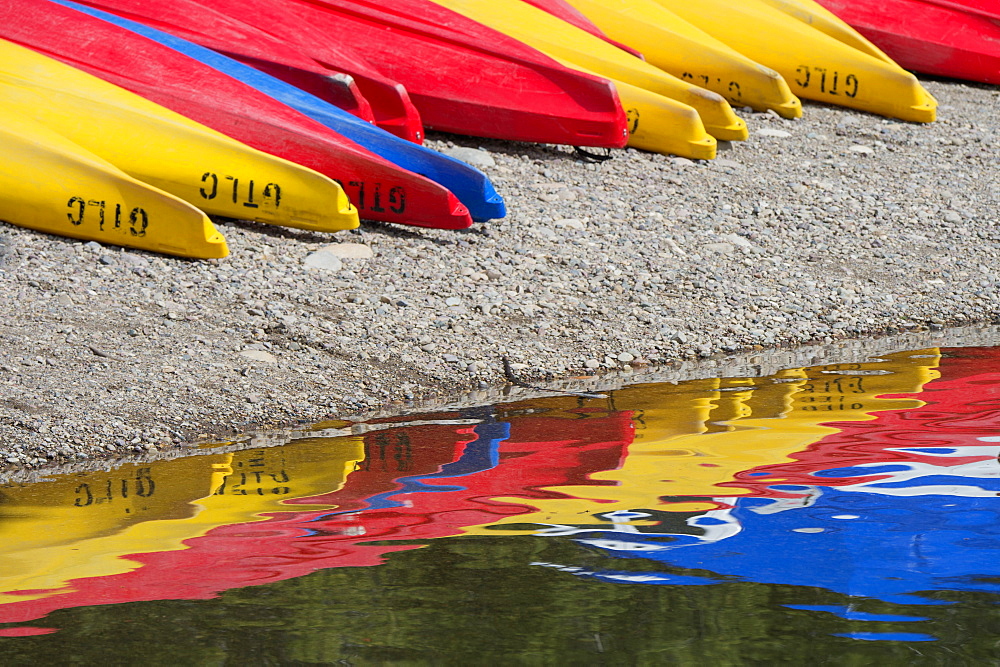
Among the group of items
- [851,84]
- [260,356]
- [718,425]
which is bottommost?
[718,425]

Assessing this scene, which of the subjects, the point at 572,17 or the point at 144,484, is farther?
the point at 572,17

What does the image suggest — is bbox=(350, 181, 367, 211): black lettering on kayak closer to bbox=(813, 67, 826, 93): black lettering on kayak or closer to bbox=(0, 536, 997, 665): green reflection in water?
bbox=(0, 536, 997, 665): green reflection in water

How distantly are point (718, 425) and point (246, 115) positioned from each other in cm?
287

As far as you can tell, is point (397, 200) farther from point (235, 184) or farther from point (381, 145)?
point (235, 184)

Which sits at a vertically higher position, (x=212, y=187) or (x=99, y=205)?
(x=212, y=187)

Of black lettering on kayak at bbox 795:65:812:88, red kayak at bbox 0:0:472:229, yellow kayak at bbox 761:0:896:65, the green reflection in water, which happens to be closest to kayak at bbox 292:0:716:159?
red kayak at bbox 0:0:472:229

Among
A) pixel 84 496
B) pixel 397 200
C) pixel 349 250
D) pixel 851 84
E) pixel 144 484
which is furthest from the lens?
pixel 851 84

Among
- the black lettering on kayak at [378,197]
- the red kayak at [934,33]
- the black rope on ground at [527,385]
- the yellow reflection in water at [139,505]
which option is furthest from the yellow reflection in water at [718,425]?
the red kayak at [934,33]

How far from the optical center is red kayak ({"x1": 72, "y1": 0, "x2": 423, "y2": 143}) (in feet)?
21.1

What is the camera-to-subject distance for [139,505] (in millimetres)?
3471

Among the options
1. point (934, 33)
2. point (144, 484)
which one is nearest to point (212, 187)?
point (144, 484)

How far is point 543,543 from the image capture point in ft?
10.3

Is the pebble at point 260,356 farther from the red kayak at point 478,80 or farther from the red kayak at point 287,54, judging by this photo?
the red kayak at point 478,80

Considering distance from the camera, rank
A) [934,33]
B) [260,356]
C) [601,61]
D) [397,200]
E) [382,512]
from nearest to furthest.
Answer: [382,512] → [260,356] → [397,200] → [601,61] → [934,33]
